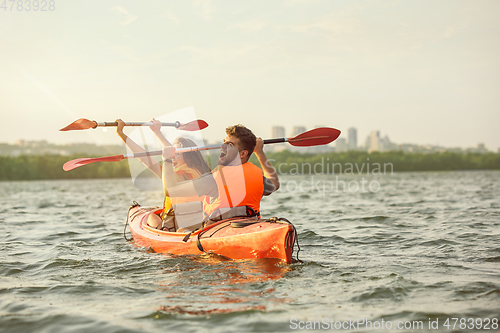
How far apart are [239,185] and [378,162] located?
6253 cm

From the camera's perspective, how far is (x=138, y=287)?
170 inches

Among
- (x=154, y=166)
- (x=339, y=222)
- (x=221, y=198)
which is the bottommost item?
(x=339, y=222)

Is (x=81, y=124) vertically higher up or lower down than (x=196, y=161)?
higher up

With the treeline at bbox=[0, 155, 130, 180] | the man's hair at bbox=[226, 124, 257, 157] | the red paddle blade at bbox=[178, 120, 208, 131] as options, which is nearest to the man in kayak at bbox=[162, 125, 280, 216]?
the man's hair at bbox=[226, 124, 257, 157]

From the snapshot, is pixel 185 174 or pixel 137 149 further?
pixel 137 149

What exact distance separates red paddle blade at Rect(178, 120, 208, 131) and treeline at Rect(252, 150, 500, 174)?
43303 millimetres

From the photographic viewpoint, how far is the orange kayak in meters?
4.50

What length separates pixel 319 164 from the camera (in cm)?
5625

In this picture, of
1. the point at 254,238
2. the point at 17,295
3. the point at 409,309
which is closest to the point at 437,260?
the point at 409,309

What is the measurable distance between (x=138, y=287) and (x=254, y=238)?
138cm

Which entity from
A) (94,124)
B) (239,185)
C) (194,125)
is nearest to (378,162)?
(194,125)

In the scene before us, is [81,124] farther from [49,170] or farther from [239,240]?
[49,170]

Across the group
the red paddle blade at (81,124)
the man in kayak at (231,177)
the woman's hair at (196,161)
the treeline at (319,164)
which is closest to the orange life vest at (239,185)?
the man in kayak at (231,177)

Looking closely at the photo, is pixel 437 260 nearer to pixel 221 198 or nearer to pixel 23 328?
pixel 221 198
